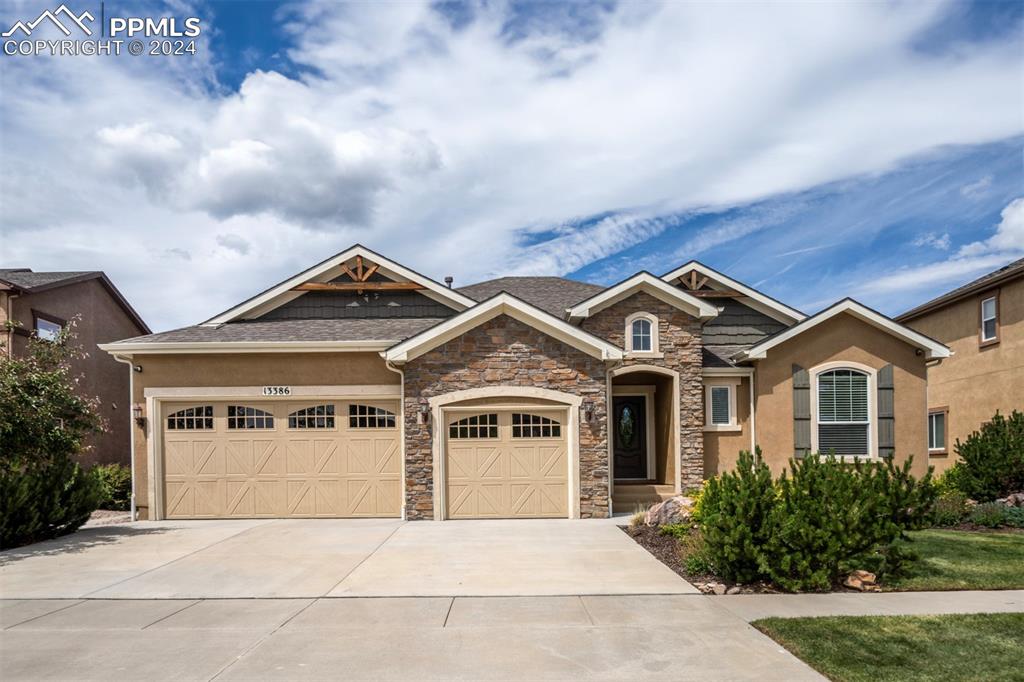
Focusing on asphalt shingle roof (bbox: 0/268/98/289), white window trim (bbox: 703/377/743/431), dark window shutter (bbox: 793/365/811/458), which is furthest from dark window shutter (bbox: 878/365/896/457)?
asphalt shingle roof (bbox: 0/268/98/289)

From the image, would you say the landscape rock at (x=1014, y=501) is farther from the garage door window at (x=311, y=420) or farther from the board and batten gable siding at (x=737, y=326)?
the garage door window at (x=311, y=420)

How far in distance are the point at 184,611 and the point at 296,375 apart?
705cm

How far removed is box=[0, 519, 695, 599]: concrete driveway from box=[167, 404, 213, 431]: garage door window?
6.79ft

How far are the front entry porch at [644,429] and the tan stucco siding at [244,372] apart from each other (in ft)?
18.9

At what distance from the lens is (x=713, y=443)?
15.5 metres

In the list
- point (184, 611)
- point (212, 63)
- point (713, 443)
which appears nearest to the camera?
point (184, 611)

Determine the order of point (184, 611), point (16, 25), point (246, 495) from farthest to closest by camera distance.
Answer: point (246, 495) → point (16, 25) → point (184, 611)

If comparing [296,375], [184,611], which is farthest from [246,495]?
[184,611]

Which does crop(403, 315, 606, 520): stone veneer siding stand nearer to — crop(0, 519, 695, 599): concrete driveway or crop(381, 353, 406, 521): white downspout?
crop(381, 353, 406, 521): white downspout

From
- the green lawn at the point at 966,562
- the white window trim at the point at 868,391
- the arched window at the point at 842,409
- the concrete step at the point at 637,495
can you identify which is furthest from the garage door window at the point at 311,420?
the arched window at the point at 842,409

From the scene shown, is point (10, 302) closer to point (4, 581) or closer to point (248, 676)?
point (4, 581)

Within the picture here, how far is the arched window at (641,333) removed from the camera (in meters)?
15.2

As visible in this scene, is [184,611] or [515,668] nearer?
[515,668]

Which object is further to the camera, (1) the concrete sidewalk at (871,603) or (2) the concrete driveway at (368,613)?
(1) the concrete sidewalk at (871,603)
